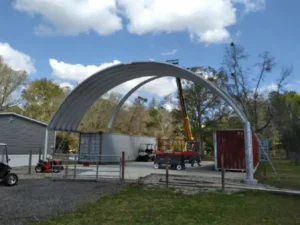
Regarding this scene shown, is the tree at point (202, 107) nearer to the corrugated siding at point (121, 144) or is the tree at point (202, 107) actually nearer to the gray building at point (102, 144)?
the corrugated siding at point (121, 144)

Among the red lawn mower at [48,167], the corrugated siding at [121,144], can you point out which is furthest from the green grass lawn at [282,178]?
the corrugated siding at [121,144]

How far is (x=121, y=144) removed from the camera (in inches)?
984

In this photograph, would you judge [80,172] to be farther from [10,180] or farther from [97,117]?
[97,117]

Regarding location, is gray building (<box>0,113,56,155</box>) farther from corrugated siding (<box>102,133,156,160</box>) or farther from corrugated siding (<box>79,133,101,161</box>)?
corrugated siding (<box>102,133,156,160</box>)

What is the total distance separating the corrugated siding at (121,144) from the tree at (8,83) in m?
19.9

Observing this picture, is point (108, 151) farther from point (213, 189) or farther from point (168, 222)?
point (168, 222)

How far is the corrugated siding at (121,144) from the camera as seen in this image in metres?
23.0

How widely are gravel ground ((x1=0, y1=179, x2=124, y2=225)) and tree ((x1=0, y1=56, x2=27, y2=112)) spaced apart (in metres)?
29.1

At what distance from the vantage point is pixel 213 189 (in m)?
10.2

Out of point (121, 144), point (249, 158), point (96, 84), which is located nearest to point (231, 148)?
point (249, 158)

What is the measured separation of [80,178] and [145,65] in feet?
25.9

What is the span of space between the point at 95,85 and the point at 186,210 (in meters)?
13.6

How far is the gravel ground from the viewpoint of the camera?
626 centimetres

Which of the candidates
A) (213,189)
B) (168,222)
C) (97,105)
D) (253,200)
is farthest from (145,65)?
(97,105)
